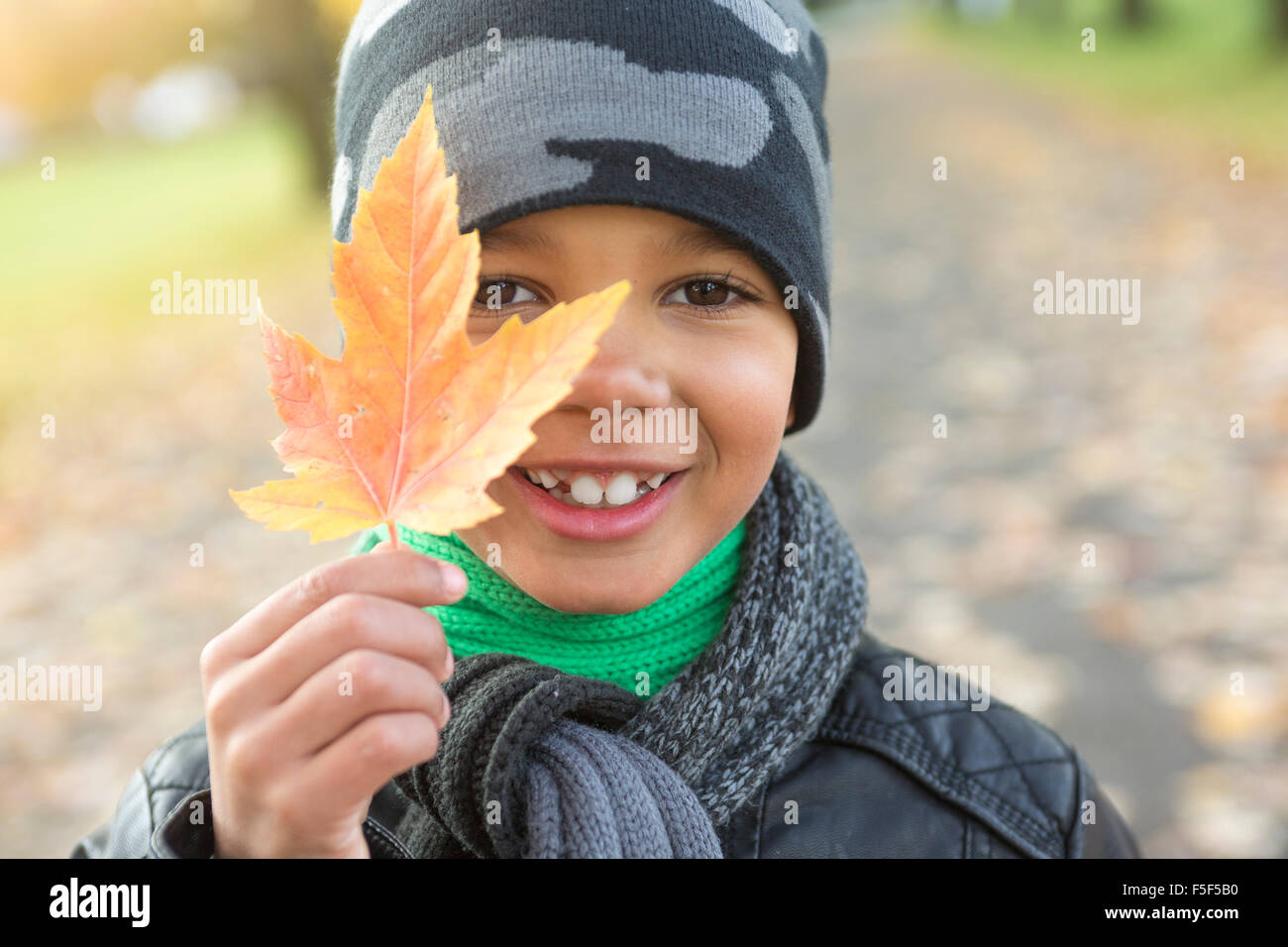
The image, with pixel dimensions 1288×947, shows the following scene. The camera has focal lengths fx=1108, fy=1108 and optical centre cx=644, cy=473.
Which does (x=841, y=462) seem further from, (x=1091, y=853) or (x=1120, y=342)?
(x=1091, y=853)

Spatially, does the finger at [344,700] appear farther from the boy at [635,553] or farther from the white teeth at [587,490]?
the white teeth at [587,490]

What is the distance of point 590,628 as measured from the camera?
1.63 m

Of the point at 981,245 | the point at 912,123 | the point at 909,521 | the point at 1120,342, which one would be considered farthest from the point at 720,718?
the point at 912,123

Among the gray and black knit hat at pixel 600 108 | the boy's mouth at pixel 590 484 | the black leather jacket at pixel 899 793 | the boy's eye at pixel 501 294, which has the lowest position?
the black leather jacket at pixel 899 793

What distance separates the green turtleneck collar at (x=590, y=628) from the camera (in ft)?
5.32

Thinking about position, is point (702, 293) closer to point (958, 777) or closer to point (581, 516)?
point (581, 516)

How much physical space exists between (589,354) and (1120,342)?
649 cm

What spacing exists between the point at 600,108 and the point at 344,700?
0.82 m

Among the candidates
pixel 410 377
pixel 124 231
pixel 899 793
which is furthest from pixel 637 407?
pixel 124 231

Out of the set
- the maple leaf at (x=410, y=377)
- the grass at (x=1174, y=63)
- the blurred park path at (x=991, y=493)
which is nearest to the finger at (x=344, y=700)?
the maple leaf at (x=410, y=377)

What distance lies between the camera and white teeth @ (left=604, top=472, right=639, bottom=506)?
1.44m

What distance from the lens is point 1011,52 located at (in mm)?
20812

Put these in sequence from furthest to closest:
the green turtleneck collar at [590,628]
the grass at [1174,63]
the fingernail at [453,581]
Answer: the grass at [1174,63] → the green turtleneck collar at [590,628] → the fingernail at [453,581]

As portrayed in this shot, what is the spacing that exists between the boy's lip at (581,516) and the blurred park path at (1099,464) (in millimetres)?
2425
